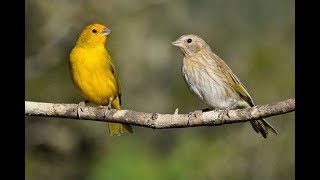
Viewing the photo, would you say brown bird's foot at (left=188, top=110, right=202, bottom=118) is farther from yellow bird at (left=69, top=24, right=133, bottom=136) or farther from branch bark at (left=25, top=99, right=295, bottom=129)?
yellow bird at (left=69, top=24, right=133, bottom=136)

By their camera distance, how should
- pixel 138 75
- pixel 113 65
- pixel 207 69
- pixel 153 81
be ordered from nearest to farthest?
pixel 113 65 < pixel 207 69 < pixel 138 75 < pixel 153 81

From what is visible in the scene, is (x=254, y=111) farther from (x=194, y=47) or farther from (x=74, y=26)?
(x=74, y=26)

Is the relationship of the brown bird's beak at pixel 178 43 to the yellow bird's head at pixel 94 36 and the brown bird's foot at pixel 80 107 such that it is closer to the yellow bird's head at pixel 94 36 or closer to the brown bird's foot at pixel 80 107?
the yellow bird's head at pixel 94 36

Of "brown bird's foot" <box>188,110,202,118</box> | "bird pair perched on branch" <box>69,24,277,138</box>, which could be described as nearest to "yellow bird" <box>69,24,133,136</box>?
"bird pair perched on branch" <box>69,24,277,138</box>

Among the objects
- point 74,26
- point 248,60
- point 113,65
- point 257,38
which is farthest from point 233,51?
point 113,65

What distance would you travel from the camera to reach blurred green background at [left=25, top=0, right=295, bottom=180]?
436cm

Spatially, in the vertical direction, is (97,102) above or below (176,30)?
below

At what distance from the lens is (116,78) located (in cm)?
367

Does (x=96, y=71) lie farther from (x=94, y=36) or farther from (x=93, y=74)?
(x=94, y=36)

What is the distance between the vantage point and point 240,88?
3740mm

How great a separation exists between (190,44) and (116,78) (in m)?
0.36

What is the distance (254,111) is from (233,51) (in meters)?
1.91

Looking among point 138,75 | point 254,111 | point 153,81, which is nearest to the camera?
point 254,111

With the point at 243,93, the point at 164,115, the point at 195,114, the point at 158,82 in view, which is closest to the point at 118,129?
the point at 164,115
